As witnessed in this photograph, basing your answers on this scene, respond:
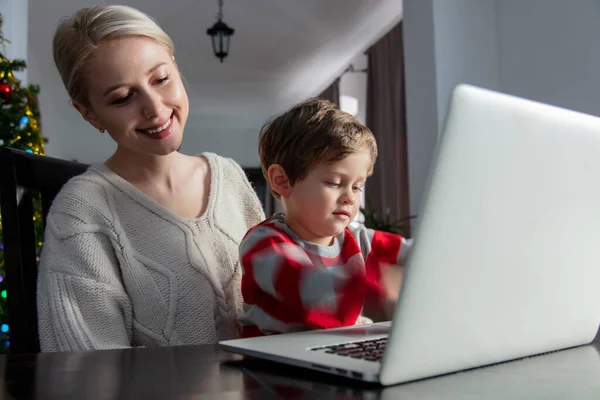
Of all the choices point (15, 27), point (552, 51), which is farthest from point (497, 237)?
point (15, 27)

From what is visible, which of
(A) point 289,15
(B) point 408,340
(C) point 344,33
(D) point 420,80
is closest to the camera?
(B) point 408,340

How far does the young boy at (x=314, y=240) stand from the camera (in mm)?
917

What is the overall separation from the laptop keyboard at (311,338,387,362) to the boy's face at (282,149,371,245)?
1.12 ft

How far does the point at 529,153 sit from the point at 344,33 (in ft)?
19.9

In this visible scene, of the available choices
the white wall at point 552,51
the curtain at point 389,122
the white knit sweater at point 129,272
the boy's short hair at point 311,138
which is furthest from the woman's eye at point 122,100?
the curtain at point 389,122

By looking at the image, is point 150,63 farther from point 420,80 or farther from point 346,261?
point 420,80

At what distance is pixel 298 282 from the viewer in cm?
91

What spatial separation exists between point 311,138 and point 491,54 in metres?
3.52

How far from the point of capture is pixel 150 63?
42.7 inches

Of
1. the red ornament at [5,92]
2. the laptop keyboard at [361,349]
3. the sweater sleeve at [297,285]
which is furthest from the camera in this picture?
the red ornament at [5,92]

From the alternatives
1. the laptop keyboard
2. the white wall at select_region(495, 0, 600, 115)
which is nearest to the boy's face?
the laptop keyboard

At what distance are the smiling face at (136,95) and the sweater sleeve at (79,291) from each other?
164 millimetres

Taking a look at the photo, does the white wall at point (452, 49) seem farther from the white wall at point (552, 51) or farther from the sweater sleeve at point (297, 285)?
the sweater sleeve at point (297, 285)

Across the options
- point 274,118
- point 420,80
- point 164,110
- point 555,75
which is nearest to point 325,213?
point 274,118
